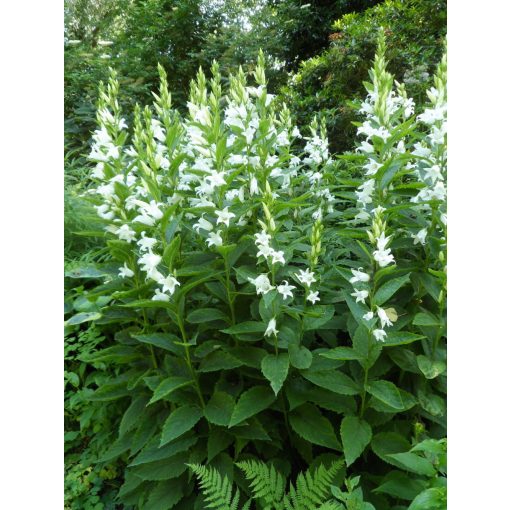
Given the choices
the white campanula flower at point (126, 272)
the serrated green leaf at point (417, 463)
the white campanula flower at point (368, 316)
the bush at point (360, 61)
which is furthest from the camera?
the bush at point (360, 61)

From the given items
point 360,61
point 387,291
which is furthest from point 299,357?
point 360,61

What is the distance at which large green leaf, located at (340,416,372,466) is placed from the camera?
119 cm

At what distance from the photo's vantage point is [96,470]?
68.6 inches

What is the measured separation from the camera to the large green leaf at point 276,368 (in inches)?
46.7

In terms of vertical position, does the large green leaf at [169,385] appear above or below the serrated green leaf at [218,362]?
below

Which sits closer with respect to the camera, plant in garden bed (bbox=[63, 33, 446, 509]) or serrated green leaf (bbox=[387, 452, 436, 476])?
serrated green leaf (bbox=[387, 452, 436, 476])

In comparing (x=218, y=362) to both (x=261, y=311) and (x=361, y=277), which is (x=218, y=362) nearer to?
(x=261, y=311)

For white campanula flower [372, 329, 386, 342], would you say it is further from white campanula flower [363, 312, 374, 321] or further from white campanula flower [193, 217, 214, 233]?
white campanula flower [193, 217, 214, 233]

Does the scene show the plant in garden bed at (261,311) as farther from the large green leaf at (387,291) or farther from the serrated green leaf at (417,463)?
the serrated green leaf at (417,463)

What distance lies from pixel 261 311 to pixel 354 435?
392 mm

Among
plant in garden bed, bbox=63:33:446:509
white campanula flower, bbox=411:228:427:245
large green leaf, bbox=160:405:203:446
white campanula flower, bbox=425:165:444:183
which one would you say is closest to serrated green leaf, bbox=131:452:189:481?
plant in garden bed, bbox=63:33:446:509

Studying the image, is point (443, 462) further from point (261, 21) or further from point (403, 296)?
point (261, 21)

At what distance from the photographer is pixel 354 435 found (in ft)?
4.07

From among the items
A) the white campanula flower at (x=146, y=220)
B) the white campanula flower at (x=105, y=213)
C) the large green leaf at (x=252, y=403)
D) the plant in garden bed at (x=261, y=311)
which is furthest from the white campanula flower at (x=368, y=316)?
the white campanula flower at (x=105, y=213)
